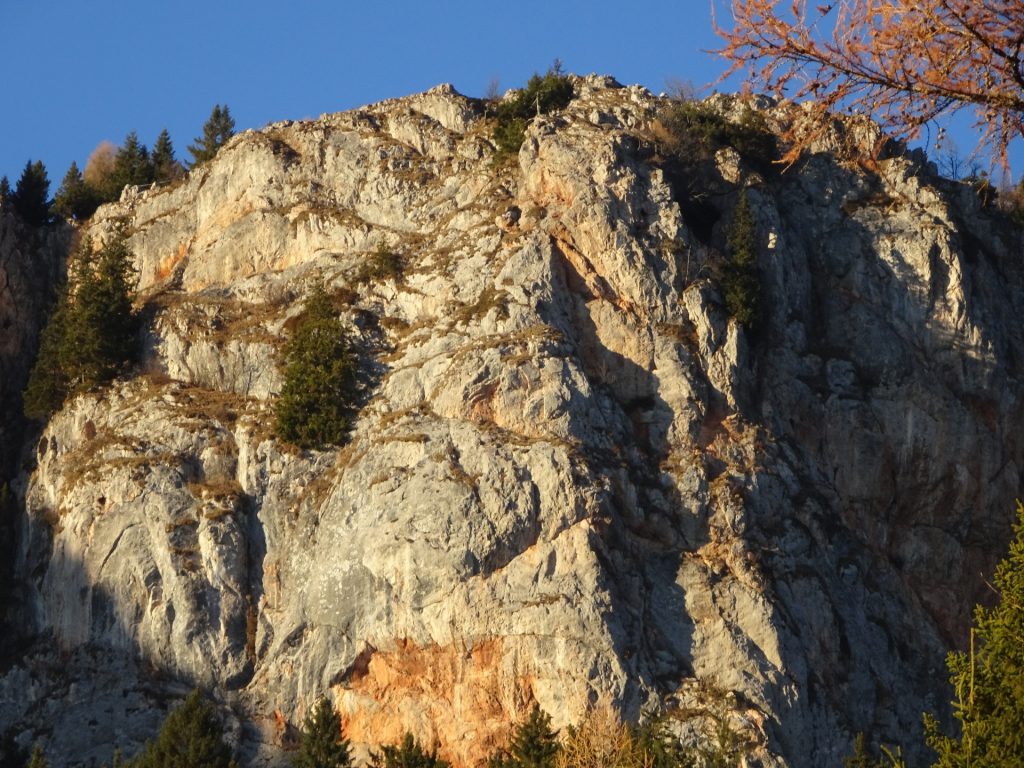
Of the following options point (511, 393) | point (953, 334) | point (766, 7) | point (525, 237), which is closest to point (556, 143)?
point (525, 237)

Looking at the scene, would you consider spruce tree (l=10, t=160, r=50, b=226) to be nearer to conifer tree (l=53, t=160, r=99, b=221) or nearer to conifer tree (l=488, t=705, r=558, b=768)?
conifer tree (l=53, t=160, r=99, b=221)

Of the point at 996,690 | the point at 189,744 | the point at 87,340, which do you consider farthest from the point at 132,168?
the point at 996,690

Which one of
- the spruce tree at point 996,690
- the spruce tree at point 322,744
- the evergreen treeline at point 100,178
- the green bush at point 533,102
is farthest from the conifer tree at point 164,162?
the spruce tree at point 996,690

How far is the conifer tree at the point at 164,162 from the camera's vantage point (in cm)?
7231

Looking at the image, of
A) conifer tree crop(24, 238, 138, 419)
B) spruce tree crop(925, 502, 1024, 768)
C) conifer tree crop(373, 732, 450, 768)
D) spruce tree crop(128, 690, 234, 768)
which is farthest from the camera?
conifer tree crop(24, 238, 138, 419)

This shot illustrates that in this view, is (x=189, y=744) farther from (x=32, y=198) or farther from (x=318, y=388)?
(x=32, y=198)

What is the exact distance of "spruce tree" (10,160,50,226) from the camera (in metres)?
64.7

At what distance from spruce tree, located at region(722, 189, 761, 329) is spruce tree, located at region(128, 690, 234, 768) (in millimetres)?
20780

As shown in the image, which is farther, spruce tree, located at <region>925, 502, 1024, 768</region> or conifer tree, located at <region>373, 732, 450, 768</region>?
conifer tree, located at <region>373, 732, 450, 768</region>

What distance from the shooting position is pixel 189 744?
39.5 metres

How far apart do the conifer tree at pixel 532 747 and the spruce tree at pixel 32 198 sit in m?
34.4

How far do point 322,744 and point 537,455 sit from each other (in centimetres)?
948

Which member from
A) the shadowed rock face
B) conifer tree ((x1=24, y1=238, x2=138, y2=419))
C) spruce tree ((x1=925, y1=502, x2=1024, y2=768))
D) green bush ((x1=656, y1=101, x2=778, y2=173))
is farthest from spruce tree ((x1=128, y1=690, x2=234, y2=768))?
green bush ((x1=656, y1=101, x2=778, y2=173))

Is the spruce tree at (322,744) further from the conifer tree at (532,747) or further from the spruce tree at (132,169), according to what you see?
the spruce tree at (132,169)
